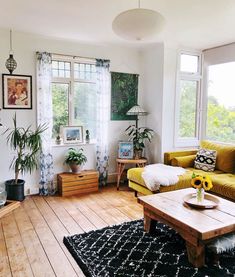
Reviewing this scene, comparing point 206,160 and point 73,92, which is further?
point 73,92

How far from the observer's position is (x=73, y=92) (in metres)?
4.46

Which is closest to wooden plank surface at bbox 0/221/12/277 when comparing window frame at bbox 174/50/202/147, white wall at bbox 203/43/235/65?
window frame at bbox 174/50/202/147

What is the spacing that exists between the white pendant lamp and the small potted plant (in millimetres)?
2315

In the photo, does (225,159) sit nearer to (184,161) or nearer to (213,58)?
(184,161)

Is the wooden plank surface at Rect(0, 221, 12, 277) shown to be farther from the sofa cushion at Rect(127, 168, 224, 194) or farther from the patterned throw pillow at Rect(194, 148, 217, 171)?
the patterned throw pillow at Rect(194, 148, 217, 171)

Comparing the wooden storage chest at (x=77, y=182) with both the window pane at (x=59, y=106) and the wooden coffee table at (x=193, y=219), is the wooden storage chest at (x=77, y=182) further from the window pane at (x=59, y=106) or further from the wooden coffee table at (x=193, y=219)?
the wooden coffee table at (x=193, y=219)

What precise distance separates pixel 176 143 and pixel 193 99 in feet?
3.12

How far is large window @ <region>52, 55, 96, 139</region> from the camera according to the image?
4.33 metres

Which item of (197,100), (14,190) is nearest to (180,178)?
(197,100)

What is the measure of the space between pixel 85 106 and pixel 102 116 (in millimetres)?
364

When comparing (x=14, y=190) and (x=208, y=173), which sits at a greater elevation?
(x=208, y=173)

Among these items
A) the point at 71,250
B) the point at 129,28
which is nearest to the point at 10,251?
the point at 71,250

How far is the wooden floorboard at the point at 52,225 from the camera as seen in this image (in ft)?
7.31

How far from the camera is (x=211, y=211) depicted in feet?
7.89
